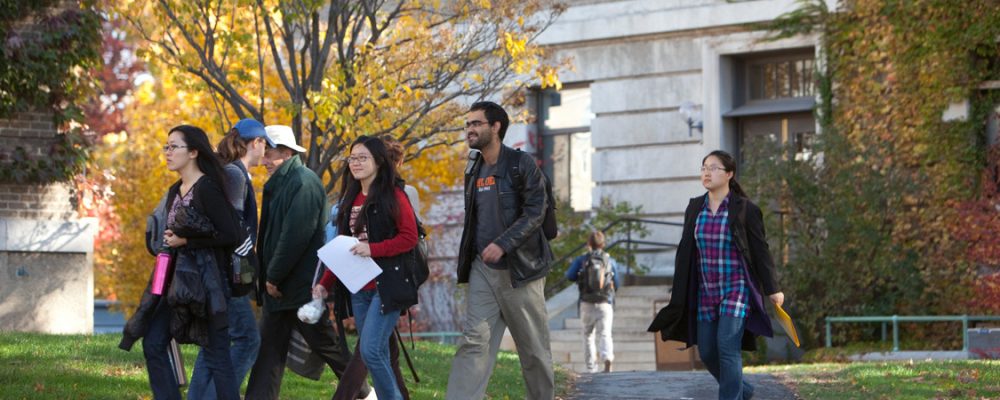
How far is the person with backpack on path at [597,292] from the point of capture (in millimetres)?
18562

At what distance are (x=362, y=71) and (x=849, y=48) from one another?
30.5ft

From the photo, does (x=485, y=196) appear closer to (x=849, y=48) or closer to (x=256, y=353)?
(x=256, y=353)

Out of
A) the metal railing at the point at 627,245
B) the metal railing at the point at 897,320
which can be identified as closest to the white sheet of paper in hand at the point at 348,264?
the metal railing at the point at 897,320

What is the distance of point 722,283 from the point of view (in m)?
10.8

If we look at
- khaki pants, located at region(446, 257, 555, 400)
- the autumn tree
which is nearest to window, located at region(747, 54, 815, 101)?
the autumn tree

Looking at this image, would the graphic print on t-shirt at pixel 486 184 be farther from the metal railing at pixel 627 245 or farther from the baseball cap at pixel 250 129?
the metal railing at pixel 627 245

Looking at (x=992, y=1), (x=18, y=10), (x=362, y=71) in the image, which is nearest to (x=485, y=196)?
(x=362, y=71)

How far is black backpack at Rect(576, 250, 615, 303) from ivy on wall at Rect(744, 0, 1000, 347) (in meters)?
3.98

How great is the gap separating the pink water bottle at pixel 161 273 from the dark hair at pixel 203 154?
0.50 metres

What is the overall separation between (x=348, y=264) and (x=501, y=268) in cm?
97

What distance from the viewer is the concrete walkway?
42.4 ft

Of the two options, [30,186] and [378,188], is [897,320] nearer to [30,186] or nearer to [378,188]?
[30,186]

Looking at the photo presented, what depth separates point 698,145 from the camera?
25.6 m

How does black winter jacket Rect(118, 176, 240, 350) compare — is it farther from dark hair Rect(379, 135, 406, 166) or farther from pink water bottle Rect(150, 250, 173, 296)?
dark hair Rect(379, 135, 406, 166)
